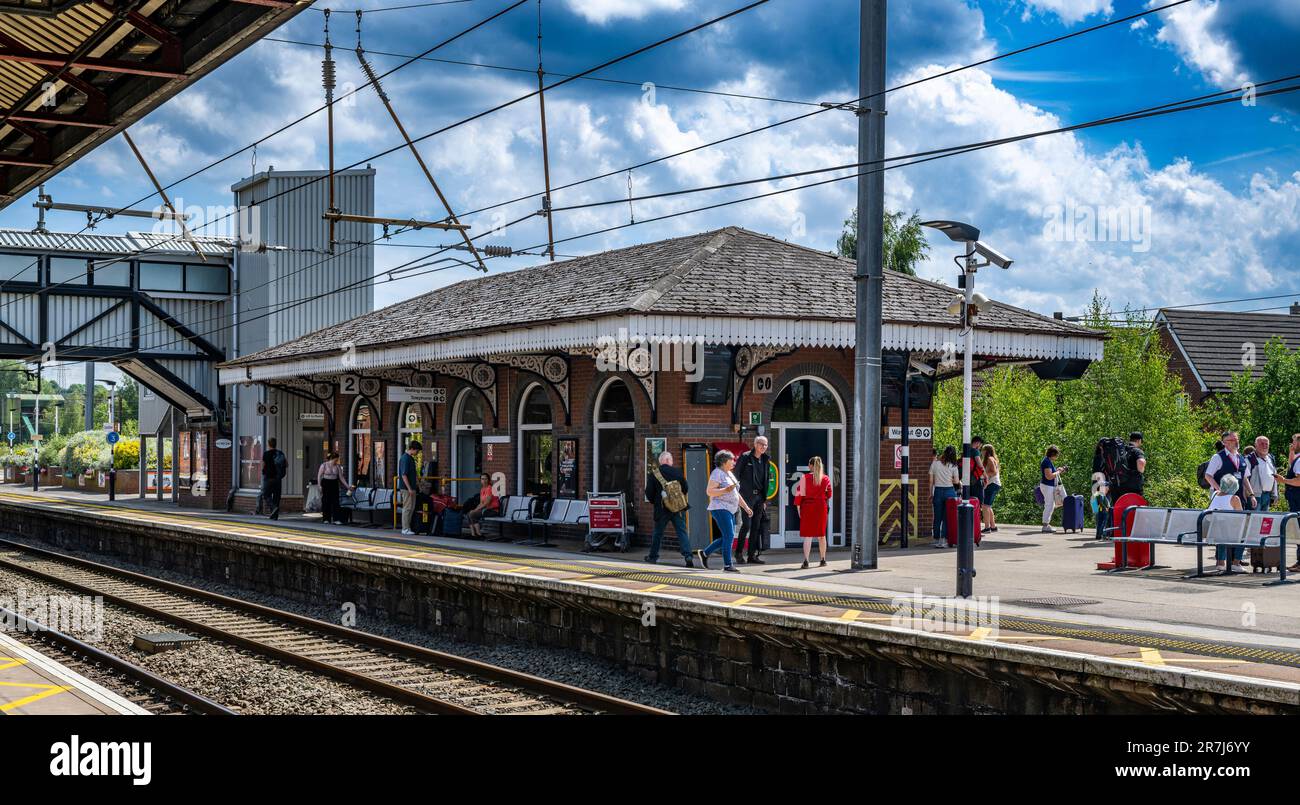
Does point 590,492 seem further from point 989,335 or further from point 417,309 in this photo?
point 417,309

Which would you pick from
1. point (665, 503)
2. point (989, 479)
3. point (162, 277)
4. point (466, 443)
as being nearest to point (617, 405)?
point (665, 503)

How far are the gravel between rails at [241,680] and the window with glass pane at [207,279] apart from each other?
23.2 m

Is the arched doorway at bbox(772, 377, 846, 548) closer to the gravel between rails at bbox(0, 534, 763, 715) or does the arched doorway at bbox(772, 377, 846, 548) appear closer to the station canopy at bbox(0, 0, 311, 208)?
the gravel between rails at bbox(0, 534, 763, 715)

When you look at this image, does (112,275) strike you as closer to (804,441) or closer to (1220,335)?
(804,441)

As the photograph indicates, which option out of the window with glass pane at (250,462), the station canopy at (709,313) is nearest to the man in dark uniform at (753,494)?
the station canopy at (709,313)

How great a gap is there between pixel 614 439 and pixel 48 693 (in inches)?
472

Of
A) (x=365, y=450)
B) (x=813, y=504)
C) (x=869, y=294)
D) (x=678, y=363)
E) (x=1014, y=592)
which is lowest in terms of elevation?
(x=1014, y=592)

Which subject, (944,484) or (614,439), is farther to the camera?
(614,439)

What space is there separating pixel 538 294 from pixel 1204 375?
37.3 m

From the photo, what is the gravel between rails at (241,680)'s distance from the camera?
11.3 m

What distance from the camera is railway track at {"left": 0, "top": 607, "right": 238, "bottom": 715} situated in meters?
11.3

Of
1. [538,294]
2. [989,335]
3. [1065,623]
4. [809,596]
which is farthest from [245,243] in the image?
[1065,623]

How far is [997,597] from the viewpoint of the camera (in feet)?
43.9

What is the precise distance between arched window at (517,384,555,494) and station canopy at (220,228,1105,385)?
1608 mm
